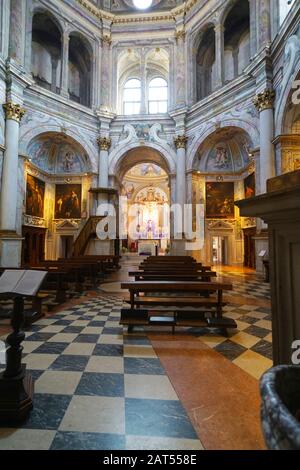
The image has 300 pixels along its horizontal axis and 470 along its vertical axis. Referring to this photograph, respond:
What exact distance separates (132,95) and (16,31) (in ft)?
30.7

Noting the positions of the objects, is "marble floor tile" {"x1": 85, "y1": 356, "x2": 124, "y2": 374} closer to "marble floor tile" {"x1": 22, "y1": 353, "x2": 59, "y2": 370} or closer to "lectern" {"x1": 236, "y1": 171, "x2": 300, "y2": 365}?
"marble floor tile" {"x1": 22, "y1": 353, "x2": 59, "y2": 370}

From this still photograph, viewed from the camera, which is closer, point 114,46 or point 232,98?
point 232,98

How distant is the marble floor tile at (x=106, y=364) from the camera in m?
2.88

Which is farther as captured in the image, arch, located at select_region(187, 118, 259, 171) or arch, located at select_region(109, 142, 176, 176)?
arch, located at select_region(109, 142, 176, 176)

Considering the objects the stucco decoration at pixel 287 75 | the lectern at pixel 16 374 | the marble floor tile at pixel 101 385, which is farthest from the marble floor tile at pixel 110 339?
the stucco decoration at pixel 287 75

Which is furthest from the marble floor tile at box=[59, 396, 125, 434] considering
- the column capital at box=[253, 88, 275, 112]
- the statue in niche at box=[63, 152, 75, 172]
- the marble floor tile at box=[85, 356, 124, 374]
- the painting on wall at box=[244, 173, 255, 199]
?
the statue in niche at box=[63, 152, 75, 172]

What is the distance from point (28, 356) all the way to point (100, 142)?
15.8 metres

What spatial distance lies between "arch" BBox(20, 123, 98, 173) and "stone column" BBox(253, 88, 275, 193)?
33.2ft

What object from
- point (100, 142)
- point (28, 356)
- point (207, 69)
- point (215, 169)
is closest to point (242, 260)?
point (215, 169)

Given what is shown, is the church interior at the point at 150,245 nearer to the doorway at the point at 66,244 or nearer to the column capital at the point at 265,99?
the column capital at the point at 265,99

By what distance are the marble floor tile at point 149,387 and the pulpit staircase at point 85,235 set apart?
12023 mm

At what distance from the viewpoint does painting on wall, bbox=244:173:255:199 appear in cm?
1440

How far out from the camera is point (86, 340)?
3816 millimetres

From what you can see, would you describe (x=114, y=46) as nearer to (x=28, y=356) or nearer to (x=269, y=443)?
(x=28, y=356)
